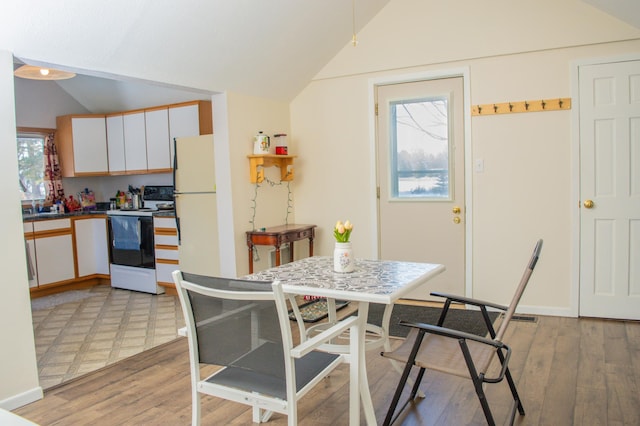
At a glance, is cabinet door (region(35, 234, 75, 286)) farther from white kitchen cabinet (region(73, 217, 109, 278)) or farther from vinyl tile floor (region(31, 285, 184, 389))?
vinyl tile floor (region(31, 285, 184, 389))

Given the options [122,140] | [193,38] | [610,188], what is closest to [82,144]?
[122,140]

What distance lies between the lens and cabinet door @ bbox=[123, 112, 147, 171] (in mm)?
5547

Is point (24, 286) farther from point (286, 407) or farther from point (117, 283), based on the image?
point (117, 283)

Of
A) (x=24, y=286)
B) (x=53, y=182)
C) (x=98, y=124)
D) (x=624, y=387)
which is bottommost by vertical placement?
(x=624, y=387)

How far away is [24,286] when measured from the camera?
273cm

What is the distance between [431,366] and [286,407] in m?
0.73

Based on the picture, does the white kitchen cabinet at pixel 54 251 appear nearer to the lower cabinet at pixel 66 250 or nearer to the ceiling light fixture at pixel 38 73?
the lower cabinet at pixel 66 250

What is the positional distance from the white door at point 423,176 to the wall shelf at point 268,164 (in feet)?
2.96

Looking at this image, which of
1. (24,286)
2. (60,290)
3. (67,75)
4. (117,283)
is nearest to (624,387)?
(24,286)

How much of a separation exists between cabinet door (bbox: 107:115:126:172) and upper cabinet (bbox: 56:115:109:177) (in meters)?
0.08

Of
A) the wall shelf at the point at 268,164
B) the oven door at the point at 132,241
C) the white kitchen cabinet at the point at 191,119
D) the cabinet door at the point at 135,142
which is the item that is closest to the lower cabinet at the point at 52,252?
the oven door at the point at 132,241

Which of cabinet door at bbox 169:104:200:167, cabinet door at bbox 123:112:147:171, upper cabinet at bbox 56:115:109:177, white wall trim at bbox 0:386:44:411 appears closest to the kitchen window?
upper cabinet at bbox 56:115:109:177

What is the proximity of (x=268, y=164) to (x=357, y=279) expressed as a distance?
2508mm

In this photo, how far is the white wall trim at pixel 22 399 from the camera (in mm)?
2629
